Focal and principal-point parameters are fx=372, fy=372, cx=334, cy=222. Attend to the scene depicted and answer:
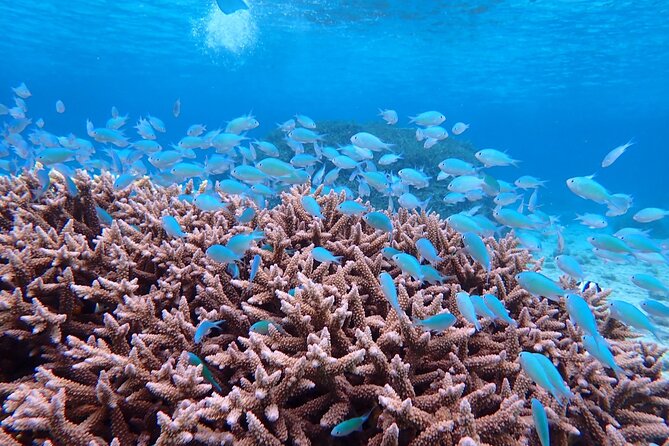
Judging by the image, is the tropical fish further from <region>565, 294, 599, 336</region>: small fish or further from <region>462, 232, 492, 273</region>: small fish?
<region>565, 294, 599, 336</region>: small fish

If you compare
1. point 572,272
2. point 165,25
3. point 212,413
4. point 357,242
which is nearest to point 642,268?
point 572,272

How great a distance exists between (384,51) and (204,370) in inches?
1588

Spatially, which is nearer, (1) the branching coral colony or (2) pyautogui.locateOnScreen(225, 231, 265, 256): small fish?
(1) the branching coral colony

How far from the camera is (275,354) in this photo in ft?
7.77

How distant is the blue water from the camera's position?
26.4 meters

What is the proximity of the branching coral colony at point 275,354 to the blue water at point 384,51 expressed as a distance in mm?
20947

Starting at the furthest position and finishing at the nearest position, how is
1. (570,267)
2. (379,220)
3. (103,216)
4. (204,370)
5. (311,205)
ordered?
(570,267) → (103,216) → (311,205) → (379,220) → (204,370)

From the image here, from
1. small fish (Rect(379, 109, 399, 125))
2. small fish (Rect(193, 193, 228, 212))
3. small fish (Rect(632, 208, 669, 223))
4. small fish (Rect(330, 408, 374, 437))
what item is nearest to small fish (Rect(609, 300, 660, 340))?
small fish (Rect(330, 408, 374, 437))

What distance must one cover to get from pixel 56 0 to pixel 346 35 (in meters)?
22.5

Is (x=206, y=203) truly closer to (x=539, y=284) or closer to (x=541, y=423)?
(x=539, y=284)

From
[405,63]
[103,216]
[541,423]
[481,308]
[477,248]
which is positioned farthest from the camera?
[405,63]

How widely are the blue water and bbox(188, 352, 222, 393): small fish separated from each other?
22.7m

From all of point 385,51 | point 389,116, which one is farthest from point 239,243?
point 385,51

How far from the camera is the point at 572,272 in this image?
4305mm
